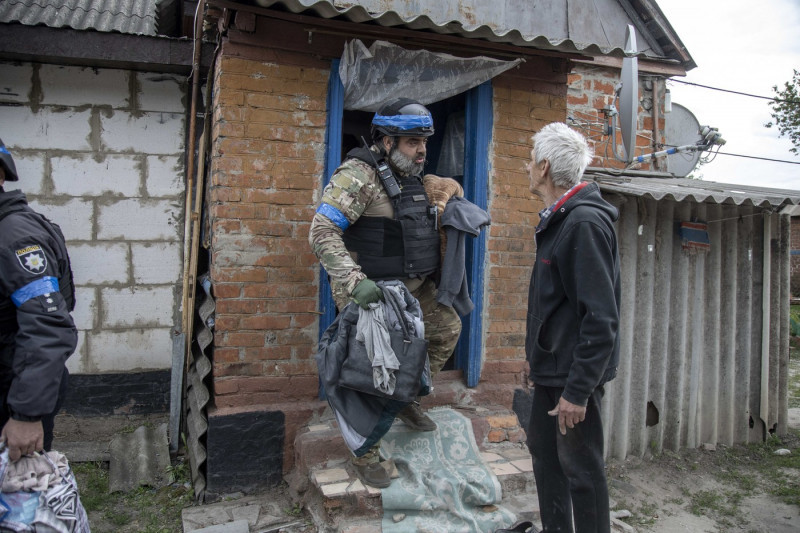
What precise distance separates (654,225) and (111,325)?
182 inches

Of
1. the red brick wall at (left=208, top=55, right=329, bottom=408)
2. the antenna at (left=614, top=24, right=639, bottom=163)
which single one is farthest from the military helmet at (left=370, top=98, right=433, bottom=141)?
the antenna at (left=614, top=24, right=639, bottom=163)

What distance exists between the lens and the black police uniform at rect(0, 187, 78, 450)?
2154 mm

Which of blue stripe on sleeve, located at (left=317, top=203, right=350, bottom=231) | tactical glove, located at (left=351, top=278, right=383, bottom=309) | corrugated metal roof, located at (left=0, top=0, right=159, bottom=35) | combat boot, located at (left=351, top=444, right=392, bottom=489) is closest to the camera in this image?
tactical glove, located at (left=351, top=278, right=383, bottom=309)

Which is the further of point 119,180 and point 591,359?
point 119,180

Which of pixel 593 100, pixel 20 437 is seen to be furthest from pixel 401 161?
pixel 593 100

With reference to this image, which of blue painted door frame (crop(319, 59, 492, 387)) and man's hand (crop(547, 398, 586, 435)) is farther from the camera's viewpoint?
blue painted door frame (crop(319, 59, 492, 387))

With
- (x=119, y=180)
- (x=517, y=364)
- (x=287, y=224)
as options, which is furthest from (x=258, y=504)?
(x=119, y=180)

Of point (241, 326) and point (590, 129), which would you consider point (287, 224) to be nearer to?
point (241, 326)

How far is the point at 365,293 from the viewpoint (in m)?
2.88

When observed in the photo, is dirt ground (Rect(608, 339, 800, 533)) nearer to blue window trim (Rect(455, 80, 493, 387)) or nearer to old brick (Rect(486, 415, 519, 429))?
old brick (Rect(486, 415, 519, 429))

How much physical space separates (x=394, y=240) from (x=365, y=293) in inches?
19.6

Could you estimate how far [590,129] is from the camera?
256 inches

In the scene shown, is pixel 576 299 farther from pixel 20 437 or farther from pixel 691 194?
pixel 691 194

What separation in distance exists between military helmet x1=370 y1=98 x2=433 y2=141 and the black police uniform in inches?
66.3
